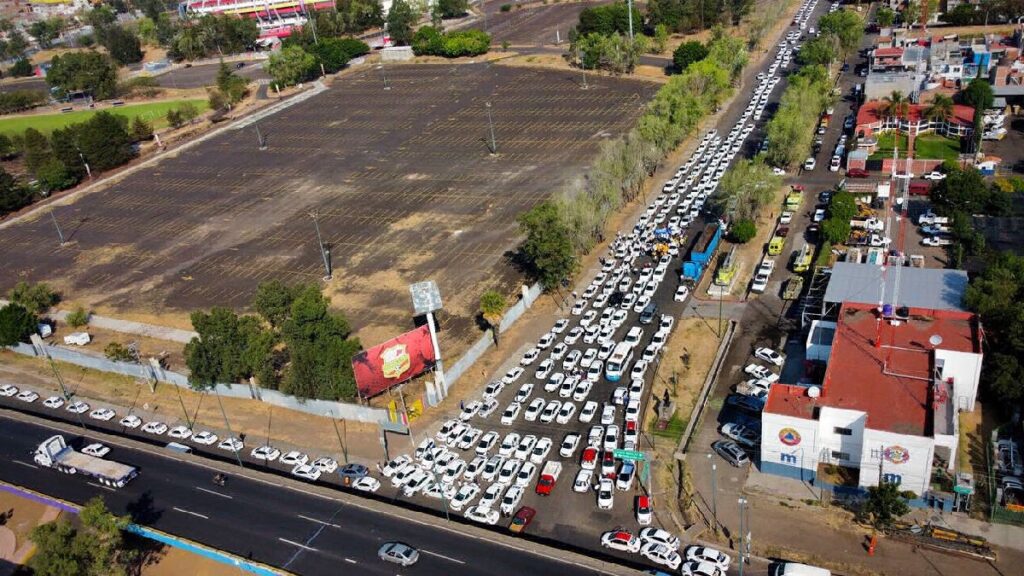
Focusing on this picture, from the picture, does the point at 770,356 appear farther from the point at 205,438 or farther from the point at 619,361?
the point at 205,438

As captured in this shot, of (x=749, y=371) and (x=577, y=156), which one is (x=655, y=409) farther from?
(x=577, y=156)

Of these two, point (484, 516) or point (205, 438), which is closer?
point (484, 516)

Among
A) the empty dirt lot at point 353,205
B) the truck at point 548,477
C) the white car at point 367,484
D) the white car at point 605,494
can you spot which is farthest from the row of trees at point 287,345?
the white car at point 605,494

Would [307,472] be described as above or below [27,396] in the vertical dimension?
below

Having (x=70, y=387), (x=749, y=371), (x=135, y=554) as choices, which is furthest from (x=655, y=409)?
(x=70, y=387)

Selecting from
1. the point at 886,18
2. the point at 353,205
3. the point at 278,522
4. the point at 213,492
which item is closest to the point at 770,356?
the point at 278,522

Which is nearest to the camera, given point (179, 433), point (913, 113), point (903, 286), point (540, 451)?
point (540, 451)
